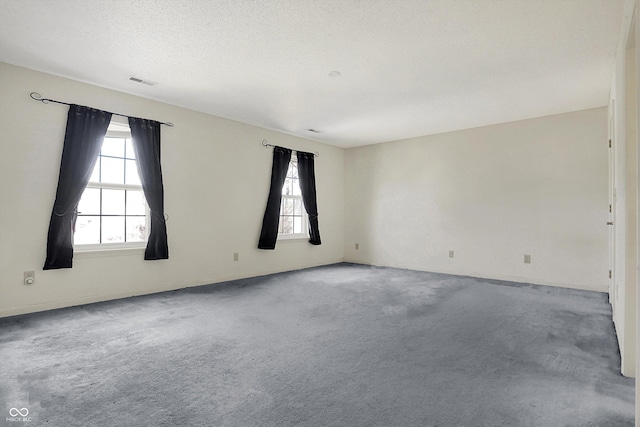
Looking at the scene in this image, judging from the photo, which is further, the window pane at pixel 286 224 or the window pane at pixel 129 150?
the window pane at pixel 286 224

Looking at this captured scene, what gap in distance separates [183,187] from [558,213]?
202 inches

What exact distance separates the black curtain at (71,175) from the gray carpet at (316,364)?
0.64 metres

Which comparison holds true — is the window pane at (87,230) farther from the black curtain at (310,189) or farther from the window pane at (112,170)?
the black curtain at (310,189)

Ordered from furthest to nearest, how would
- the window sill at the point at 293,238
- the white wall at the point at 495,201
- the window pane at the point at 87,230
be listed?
the window sill at the point at 293,238 → the white wall at the point at 495,201 → the window pane at the point at 87,230

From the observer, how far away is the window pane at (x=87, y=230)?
147 inches

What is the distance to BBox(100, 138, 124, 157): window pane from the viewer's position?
3947 mm

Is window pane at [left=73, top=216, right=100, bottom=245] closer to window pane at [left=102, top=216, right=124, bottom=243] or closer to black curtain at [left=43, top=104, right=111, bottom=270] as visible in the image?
window pane at [left=102, top=216, right=124, bottom=243]

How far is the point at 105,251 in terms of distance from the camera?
12.5 ft

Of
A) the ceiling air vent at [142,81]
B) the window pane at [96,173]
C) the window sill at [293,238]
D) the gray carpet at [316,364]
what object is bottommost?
the gray carpet at [316,364]

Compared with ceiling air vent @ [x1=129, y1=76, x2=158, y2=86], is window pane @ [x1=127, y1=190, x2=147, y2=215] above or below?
below

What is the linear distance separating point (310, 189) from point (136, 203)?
2934 millimetres

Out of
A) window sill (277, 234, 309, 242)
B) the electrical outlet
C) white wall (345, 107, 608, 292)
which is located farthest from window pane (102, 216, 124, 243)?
white wall (345, 107, 608, 292)

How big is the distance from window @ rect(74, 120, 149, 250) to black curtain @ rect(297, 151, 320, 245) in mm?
2691

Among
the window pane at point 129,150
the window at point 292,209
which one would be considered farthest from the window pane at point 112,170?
the window at point 292,209
